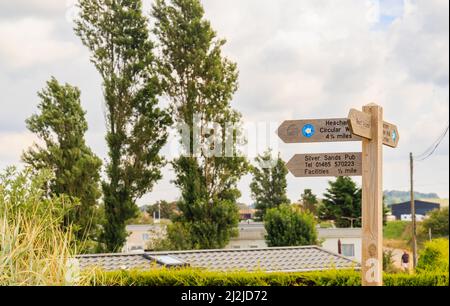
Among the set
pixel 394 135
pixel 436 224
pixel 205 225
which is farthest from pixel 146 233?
pixel 436 224

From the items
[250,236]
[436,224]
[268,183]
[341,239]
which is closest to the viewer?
[268,183]

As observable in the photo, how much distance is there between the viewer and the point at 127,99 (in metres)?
6.95

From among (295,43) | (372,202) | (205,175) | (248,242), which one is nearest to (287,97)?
(295,43)

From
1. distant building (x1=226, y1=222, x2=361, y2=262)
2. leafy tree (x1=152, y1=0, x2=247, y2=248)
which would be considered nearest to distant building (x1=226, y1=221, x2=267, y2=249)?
distant building (x1=226, y1=222, x2=361, y2=262)

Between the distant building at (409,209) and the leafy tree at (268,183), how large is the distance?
22.1 feet

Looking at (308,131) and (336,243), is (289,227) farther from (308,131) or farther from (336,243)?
(308,131)

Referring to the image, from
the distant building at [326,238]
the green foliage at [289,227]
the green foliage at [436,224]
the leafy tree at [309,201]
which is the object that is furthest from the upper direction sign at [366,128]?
the green foliage at [436,224]

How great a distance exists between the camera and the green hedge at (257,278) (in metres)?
5.57

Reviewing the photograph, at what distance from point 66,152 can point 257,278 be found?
2.19 metres

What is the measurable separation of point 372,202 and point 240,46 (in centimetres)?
294

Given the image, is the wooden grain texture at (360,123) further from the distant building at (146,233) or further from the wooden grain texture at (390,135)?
the distant building at (146,233)
